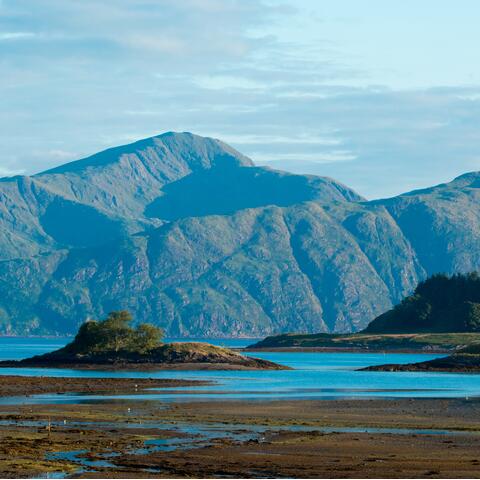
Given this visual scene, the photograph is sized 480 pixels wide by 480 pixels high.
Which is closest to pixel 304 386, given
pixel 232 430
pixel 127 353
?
pixel 127 353

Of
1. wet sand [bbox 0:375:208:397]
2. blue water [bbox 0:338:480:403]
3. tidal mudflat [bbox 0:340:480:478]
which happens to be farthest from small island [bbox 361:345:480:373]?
wet sand [bbox 0:375:208:397]

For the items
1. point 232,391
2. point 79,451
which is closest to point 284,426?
point 79,451

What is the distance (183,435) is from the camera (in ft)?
231

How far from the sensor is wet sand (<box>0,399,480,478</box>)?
54.0 meters

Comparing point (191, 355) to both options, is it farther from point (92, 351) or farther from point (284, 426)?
point (284, 426)

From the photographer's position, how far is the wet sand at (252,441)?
5400 cm

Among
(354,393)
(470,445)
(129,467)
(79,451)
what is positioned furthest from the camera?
(354,393)

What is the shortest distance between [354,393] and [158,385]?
24362 millimetres

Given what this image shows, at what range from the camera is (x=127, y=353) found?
192m

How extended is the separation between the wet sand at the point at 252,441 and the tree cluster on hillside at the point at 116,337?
90.8 meters

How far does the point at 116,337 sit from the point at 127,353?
415cm

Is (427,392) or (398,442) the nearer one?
(398,442)

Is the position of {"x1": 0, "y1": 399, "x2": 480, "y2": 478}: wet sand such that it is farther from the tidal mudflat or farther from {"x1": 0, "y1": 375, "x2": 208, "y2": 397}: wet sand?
{"x1": 0, "y1": 375, "x2": 208, "y2": 397}: wet sand

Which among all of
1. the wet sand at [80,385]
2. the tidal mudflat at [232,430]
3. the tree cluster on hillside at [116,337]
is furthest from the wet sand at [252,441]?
the tree cluster on hillside at [116,337]
